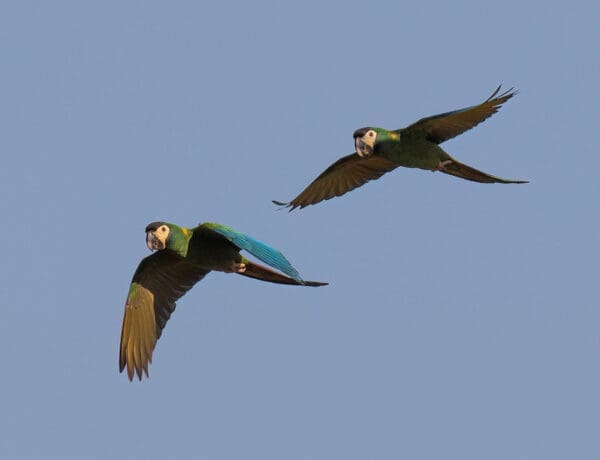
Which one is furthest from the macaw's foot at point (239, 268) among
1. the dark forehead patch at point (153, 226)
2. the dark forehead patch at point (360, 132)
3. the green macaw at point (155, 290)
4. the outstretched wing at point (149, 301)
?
the dark forehead patch at point (360, 132)

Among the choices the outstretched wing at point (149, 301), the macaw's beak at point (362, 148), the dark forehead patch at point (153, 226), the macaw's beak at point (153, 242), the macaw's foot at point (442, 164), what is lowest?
the outstretched wing at point (149, 301)

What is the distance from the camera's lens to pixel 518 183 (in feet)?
68.6

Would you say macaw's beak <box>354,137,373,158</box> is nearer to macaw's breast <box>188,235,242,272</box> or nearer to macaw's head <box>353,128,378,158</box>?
macaw's head <box>353,128,378,158</box>

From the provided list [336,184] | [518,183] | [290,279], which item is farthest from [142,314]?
[518,183]

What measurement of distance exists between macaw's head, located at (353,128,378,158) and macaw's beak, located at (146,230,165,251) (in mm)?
3019

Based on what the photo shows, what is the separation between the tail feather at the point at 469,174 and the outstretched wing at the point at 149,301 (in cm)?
359

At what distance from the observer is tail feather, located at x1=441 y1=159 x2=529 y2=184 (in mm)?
21078

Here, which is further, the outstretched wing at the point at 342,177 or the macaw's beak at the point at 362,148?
the outstretched wing at the point at 342,177

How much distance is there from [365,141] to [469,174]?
4.91ft

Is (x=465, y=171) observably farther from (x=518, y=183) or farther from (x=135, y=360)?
(x=135, y=360)

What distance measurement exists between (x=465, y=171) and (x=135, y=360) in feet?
16.2

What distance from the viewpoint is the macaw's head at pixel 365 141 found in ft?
68.4

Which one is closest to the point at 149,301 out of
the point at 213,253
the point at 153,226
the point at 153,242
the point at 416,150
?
the point at 213,253

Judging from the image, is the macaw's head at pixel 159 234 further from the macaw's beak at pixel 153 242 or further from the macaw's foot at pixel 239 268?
the macaw's foot at pixel 239 268
